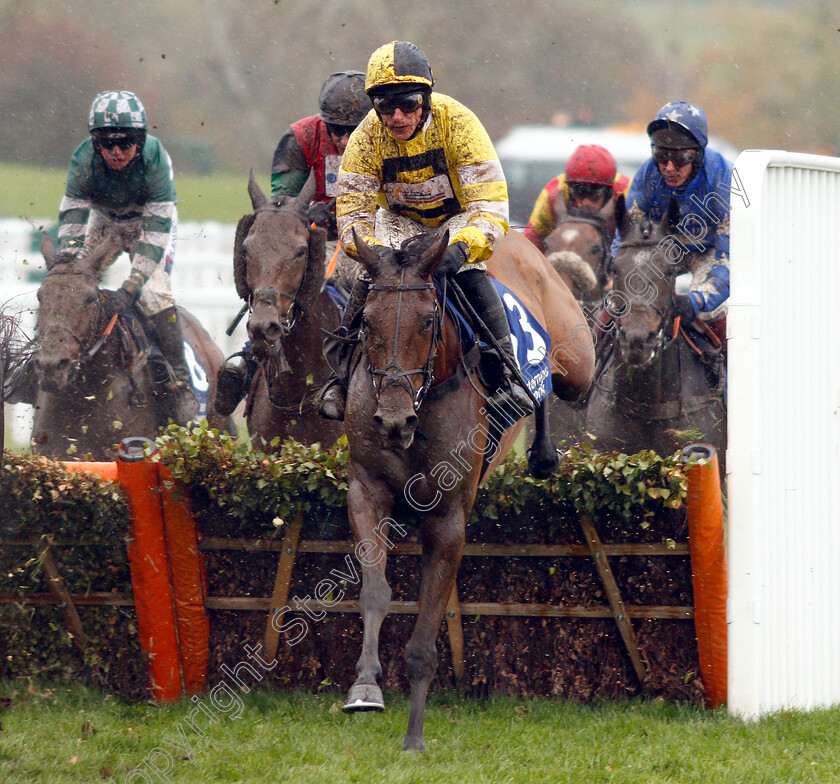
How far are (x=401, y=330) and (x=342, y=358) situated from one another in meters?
0.84

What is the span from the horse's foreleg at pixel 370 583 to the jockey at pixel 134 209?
3.13 meters

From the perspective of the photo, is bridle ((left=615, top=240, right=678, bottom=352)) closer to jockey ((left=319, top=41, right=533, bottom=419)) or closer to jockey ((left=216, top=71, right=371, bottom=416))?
jockey ((left=216, top=71, right=371, bottom=416))

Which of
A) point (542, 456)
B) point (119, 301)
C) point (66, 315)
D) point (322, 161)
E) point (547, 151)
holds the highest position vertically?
point (547, 151)

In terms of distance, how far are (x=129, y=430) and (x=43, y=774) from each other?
9.87 feet

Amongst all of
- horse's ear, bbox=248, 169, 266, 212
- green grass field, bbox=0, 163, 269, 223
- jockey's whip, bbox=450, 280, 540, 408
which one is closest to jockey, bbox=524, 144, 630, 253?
horse's ear, bbox=248, 169, 266, 212

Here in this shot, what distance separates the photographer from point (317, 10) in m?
22.9

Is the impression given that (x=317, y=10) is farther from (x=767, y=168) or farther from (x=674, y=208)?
(x=767, y=168)

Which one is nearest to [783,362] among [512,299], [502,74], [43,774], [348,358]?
[512,299]

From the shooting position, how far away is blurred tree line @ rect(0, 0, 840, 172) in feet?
72.2

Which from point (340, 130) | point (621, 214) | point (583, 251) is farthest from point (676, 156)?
point (340, 130)

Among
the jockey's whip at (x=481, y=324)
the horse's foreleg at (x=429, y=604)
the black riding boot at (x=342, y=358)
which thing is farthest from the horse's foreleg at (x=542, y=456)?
the black riding boot at (x=342, y=358)

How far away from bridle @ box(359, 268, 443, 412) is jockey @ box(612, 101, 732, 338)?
9.29 feet

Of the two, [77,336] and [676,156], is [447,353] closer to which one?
[77,336]

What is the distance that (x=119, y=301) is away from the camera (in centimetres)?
710
